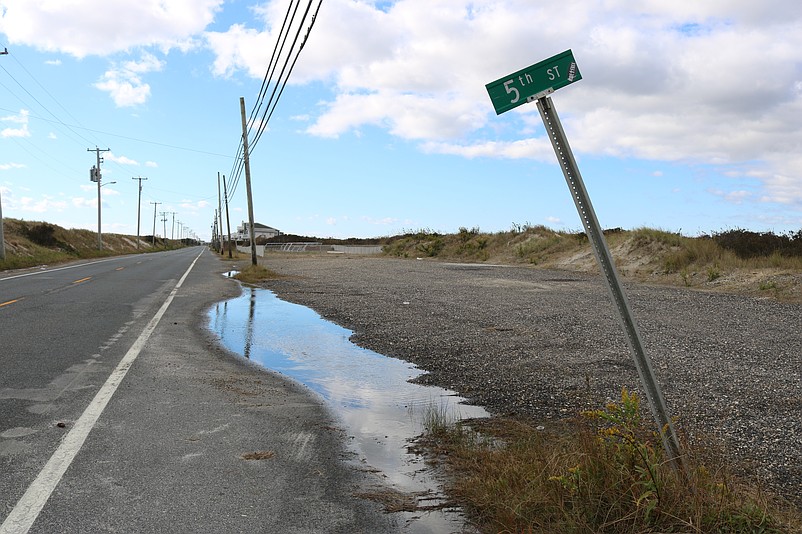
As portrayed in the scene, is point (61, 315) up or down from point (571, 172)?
down

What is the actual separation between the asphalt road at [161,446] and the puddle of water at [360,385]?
0.27 meters

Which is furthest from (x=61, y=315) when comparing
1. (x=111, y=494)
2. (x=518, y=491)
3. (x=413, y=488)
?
(x=518, y=491)

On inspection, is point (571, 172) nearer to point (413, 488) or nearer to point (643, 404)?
point (413, 488)

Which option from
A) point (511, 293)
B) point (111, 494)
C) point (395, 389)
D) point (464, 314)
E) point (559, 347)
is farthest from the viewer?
point (511, 293)

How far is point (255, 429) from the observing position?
5.59 metres

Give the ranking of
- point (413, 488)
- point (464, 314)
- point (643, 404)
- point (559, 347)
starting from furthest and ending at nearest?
1. point (464, 314)
2. point (559, 347)
3. point (643, 404)
4. point (413, 488)

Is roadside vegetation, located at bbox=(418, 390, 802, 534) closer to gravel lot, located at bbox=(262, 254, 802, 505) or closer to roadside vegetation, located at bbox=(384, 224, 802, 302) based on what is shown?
gravel lot, located at bbox=(262, 254, 802, 505)

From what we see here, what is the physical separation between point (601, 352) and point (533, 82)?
623cm

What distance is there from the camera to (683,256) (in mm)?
25094

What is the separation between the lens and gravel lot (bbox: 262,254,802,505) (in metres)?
5.66

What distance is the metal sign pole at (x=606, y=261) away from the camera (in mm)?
3643

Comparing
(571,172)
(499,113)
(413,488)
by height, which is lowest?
(413,488)

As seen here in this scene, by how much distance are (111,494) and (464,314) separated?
10048 millimetres

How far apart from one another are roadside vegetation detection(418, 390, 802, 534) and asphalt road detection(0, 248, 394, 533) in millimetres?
704
